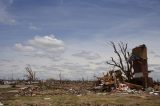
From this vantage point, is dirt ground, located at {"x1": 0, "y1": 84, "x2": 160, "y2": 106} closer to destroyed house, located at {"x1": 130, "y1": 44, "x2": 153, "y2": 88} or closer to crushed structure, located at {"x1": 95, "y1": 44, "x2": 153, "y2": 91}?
crushed structure, located at {"x1": 95, "y1": 44, "x2": 153, "y2": 91}

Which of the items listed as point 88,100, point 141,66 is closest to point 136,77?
point 141,66

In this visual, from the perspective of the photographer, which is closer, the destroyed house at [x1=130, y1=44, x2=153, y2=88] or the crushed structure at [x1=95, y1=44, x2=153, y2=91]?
the crushed structure at [x1=95, y1=44, x2=153, y2=91]

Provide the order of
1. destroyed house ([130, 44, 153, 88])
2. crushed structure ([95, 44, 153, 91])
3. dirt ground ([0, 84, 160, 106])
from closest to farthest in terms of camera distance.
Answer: dirt ground ([0, 84, 160, 106])
crushed structure ([95, 44, 153, 91])
destroyed house ([130, 44, 153, 88])

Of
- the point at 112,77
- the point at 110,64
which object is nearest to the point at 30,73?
the point at 110,64

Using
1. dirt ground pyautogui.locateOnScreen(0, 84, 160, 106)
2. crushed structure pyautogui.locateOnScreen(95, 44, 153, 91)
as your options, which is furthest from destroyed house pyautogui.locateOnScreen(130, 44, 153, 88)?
dirt ground pyautogui.locateOnScreen(0, 84, 160, 106)

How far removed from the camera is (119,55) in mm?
44906

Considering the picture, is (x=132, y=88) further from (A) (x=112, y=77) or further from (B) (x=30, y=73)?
(B) (x=30, y=73)

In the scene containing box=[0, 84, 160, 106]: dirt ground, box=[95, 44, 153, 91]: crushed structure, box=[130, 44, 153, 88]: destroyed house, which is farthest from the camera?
box=[130, 44, 153, 88]: destroyed house

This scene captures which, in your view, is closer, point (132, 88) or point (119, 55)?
point (132, 88)

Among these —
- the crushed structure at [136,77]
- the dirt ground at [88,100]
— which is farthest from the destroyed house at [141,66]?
the dirt ground at [88,100]

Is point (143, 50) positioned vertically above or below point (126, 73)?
above

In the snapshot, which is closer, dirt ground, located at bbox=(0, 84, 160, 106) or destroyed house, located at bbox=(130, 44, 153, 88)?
dirt ground, located at bbox=(0, 84, 160, 106)

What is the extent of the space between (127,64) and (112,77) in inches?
174

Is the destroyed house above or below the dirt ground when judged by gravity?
above
